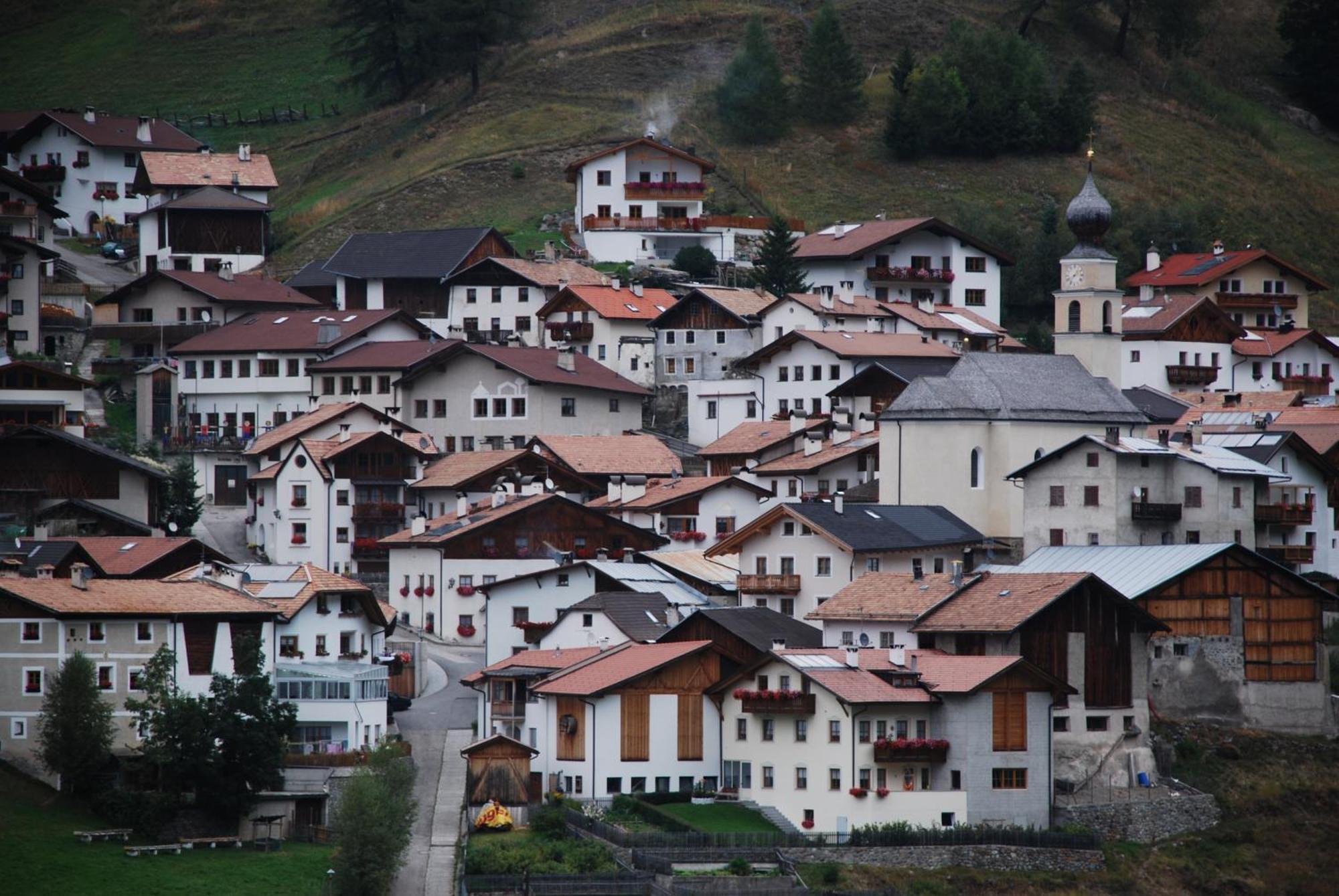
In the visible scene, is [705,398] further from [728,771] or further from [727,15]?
[727,15]

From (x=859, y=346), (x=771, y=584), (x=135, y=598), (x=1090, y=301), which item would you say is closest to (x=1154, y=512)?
(x=771, y=584)

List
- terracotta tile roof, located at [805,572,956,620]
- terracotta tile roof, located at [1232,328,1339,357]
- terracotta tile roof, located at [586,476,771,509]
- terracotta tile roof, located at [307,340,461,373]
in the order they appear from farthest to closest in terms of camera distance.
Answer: terracotta tile roof, located at [1232,328,1339,357] → terracotta tile roof, located at [307,340,461,373] → terracotta tile roof, located at [586,476,771,509] → terracotta tile roof, located at [805,572,956,620]

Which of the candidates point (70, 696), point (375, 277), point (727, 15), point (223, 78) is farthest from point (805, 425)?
point (223, 78)

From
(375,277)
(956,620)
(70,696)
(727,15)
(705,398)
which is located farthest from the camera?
(727,15)

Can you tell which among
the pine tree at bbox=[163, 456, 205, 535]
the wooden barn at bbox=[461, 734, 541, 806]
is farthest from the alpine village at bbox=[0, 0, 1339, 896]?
the pine tree at bbox=[163, 456, 205, 535]

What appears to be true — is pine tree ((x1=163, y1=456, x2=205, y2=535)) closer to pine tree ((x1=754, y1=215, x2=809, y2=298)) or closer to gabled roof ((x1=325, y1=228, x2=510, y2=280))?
gabled roof ((x1=325, y1=228, x2=510, y2=280))
